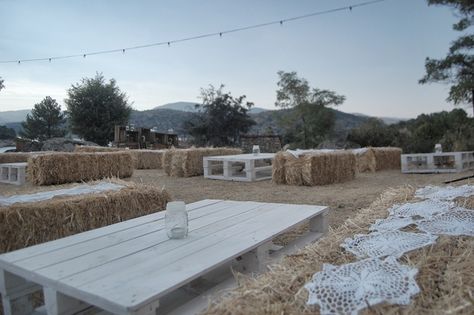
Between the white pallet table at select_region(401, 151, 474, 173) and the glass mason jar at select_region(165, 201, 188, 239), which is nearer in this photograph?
the glass mason jar at select_region(165, 201, 188, 239)

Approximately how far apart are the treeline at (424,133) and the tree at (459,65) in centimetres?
102

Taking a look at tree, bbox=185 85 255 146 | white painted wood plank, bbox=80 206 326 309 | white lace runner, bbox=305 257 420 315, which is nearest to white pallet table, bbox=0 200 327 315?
white painted wood plank, bbox=80 206 326 309

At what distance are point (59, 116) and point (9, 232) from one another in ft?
82.1

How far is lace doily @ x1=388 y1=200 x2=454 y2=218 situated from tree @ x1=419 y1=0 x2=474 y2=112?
8.44 m

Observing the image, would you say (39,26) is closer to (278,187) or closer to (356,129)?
(278,187)

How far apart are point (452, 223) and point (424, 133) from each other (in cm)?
1151

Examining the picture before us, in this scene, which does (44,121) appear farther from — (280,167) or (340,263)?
(340,263)

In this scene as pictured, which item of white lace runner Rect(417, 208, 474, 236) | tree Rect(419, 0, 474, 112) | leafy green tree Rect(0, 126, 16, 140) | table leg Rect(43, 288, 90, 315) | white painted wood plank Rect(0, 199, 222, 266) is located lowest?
table leg Rect(43, 288, 90, 315)

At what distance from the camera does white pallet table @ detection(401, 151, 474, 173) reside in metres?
7.63

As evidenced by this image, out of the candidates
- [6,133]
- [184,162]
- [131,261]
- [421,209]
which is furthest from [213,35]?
[6,133]

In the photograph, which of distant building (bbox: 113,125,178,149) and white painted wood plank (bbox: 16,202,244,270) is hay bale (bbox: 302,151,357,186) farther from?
distant building (bbox: 113,125,178,149)

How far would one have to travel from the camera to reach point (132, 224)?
1775mm

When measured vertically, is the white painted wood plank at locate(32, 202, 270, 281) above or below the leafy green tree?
below

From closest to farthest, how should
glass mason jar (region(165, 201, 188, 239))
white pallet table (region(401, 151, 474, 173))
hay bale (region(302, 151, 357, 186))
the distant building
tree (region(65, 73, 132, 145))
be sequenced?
glass mason jar (region(165, 201, 188, 239))
hay bale (region(302, 151, 357, 186))
white pallet table (region(401, 151, 474, 173))
the distant building
tree (region(65, 73, 132, 145))
